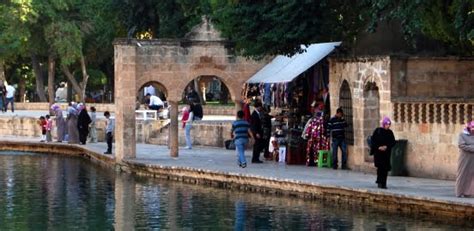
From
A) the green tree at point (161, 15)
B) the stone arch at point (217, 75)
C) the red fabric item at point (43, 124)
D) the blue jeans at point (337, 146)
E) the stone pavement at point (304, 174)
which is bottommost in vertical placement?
the stone pavement at point (304, 174)

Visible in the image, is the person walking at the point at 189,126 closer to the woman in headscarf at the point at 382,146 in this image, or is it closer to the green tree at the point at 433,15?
the green tree at the point at 433,15

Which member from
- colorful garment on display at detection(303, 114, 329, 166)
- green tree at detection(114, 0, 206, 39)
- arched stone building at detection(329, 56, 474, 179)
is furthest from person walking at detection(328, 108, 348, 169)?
green tree at detection(114, 0, 206, 39)

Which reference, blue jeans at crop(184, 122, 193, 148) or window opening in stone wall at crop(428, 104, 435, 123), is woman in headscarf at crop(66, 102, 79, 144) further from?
window opening in stone wall at crop(428, 104, 435, 123)

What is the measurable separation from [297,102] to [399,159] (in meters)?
7.30

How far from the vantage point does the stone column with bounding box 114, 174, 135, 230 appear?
837 inches

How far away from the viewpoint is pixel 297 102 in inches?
1329

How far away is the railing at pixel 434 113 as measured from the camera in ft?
81.0

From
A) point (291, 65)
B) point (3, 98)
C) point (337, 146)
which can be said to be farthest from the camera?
point (3, 98)

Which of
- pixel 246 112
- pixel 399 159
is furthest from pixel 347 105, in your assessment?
pixel 246 112

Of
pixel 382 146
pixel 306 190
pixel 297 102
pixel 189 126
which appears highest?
A: pixel 297 102

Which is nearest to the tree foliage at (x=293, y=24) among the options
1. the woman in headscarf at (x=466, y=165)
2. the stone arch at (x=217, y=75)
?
the stone arch at (x=217, y=75)

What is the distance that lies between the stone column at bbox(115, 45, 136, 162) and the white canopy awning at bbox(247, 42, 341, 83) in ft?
10.6

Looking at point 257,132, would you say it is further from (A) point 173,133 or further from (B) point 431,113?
(B) point 431,113

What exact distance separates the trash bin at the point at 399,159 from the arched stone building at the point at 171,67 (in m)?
8.16
